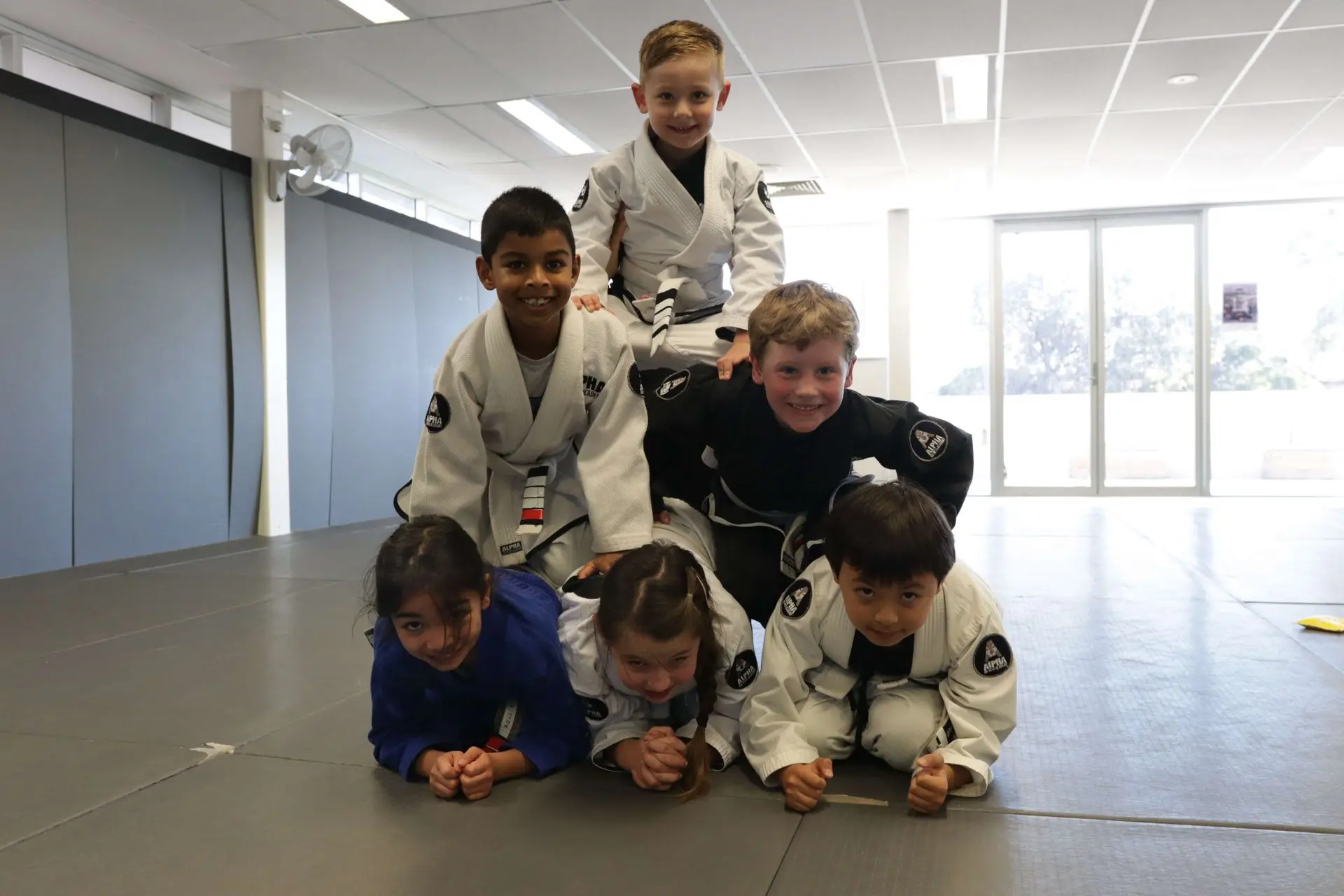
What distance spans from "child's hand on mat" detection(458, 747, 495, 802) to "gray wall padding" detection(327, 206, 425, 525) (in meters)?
6.51

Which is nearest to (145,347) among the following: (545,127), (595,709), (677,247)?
(545,127)

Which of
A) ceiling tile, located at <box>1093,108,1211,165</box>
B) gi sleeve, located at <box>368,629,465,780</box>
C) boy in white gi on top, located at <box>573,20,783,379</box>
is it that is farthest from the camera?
ceiling tile, located at <box>1093,108,1211,165</box>

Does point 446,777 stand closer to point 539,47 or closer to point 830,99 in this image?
point 539,47

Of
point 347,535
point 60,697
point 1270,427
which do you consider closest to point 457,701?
point 60,697

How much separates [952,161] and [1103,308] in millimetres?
3250

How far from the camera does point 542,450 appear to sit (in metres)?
2.34

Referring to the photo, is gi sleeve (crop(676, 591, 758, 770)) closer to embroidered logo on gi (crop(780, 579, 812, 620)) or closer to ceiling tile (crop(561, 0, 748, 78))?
embroidered logo on gi (crop(780, 579, 812, 620))

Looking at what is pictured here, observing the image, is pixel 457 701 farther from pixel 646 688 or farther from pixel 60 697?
pixel 60 697

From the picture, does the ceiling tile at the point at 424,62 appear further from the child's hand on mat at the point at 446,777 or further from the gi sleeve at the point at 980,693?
the gi sleeve at the point at 980,693

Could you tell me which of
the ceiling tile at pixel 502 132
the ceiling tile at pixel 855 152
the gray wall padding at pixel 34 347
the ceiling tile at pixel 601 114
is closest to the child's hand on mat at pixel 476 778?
the gray wall padding at pixel 34 347

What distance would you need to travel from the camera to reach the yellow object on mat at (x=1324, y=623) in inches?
130

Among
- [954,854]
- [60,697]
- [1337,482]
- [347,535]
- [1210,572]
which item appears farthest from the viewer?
[1337,482]

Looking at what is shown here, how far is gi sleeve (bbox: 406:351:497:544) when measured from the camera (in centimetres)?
220

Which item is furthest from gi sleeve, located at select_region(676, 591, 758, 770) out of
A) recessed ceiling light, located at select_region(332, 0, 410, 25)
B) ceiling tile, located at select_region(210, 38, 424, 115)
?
ceiling tile, located at select_region(210, 38, 424, 115)
